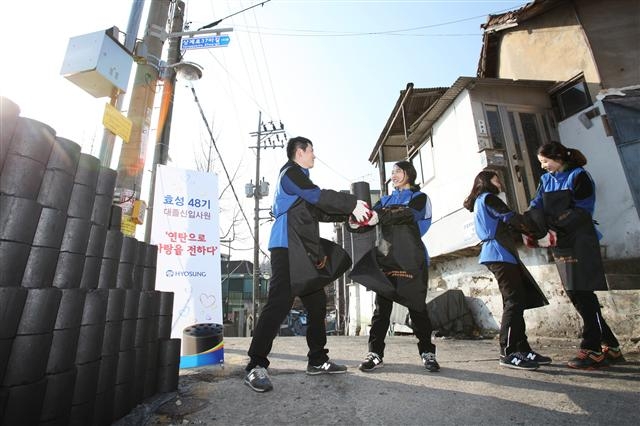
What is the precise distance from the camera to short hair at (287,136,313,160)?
9.77 ft

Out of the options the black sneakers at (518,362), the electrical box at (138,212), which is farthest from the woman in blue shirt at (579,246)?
the electrical box at (138,212)

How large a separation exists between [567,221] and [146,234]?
4.84 metres

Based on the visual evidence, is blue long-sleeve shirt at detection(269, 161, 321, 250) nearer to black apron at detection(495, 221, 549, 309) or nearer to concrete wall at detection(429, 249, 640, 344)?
black apron at detection(495, 221, 549, 309)

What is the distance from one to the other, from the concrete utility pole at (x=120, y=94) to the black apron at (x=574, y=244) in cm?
439

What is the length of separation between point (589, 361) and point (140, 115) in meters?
5.23

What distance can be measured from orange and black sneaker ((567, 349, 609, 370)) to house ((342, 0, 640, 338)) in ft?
6.23

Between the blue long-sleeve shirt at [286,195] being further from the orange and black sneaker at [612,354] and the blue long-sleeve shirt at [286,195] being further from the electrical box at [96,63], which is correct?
the orange and black sneaker at [612,354]

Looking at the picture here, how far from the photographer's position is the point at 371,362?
2.78m

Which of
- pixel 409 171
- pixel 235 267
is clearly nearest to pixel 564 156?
pixel 409 171

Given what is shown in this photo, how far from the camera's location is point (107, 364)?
68.5 inches

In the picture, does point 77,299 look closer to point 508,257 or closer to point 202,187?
point 202,187

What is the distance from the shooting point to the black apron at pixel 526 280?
303cm

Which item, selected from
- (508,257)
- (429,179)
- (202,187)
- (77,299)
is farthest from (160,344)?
(429,179)

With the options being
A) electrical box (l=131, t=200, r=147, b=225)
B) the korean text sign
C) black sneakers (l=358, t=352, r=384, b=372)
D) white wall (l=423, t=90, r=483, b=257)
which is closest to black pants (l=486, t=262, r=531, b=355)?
black sneakers (l=358, t=352, r=384, b=372)
